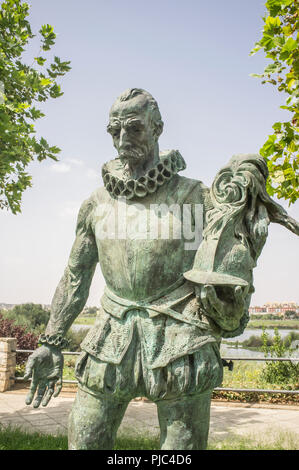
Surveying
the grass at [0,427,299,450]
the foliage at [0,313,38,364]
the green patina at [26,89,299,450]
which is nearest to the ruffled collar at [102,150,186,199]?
the green patina at [26,89,299,450]

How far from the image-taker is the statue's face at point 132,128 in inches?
79.2

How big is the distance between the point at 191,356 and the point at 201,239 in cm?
54

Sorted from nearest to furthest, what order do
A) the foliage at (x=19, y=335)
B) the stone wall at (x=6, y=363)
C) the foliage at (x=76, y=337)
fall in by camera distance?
the stone wall at (x=6, y=363)
the foliage at (x=19, y=335)
the foliage at (x=76, y=337)

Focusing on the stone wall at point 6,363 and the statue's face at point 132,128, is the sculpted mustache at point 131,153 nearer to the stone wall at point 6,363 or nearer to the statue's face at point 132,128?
the statue's face at point 132,128

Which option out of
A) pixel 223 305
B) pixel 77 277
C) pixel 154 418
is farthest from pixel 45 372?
pixel 154 418

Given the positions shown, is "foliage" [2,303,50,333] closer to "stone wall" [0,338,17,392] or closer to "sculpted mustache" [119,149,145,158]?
"stone wall" [0,338,17,392]

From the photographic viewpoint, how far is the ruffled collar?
2055mm

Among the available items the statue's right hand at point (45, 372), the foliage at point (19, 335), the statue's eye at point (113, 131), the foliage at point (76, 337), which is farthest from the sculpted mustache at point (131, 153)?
the foliage at point (76, 337)

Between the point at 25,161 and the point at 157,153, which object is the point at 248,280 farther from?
the point at 25,161

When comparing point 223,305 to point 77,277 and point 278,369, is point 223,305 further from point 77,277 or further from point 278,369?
point 278,369

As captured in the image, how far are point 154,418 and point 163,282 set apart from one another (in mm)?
5359

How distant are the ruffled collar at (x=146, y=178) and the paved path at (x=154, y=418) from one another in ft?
A: 14.8

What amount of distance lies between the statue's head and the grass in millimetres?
3878
